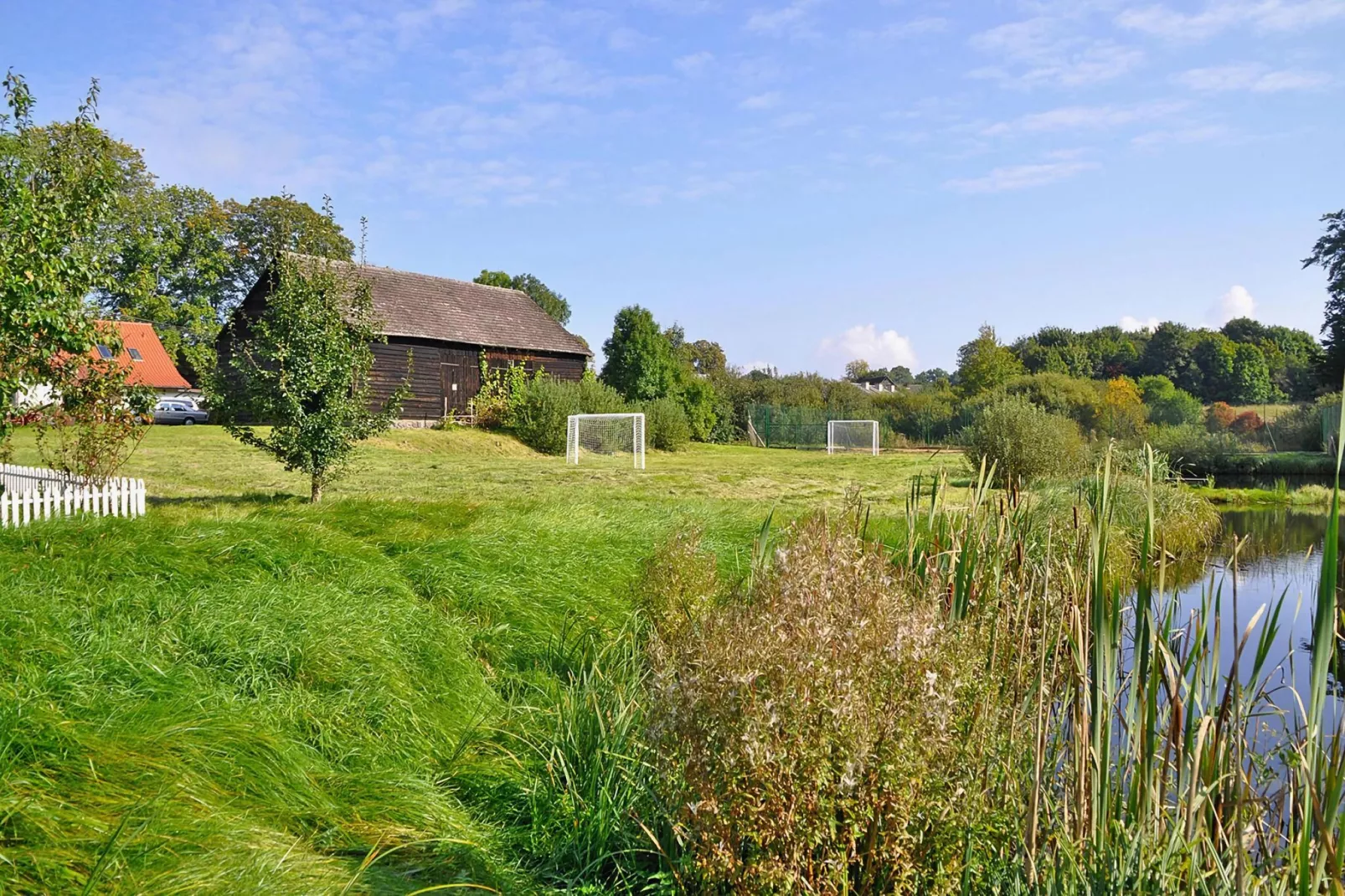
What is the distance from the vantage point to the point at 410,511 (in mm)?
9914

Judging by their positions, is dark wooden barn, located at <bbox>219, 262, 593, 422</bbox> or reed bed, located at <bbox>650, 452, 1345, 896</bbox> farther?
dark wooden barn, located at <bbox>219, 262, 593, 422</bbox>

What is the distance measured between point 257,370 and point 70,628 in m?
6.64

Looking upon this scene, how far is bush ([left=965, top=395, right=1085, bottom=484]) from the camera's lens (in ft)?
59.6

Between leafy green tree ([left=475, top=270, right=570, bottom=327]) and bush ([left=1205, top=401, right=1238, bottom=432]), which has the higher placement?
leafy green tree ([left=475, top=270, right=570, bottom=327])

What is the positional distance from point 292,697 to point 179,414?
34388 millimetres

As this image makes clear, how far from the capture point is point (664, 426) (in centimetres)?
3067

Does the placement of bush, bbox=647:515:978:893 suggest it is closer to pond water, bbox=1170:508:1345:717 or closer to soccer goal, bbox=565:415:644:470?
pond water, bbox=1170:508:1345:717

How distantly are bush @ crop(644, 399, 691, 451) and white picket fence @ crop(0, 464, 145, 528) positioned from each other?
2088cm

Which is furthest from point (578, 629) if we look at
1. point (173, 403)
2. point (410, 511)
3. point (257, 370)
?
point (173, 403)

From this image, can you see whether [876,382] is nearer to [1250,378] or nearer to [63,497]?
[1250,378]

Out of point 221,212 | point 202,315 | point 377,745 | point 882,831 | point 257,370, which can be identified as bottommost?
point 377,745

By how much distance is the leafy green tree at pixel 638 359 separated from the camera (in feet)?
114

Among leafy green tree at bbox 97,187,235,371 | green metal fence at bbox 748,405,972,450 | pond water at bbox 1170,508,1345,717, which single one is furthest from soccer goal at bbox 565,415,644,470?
leafy green tree at bbox 97,187,235,371

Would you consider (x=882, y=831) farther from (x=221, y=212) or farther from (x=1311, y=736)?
(x=221, y=212)
